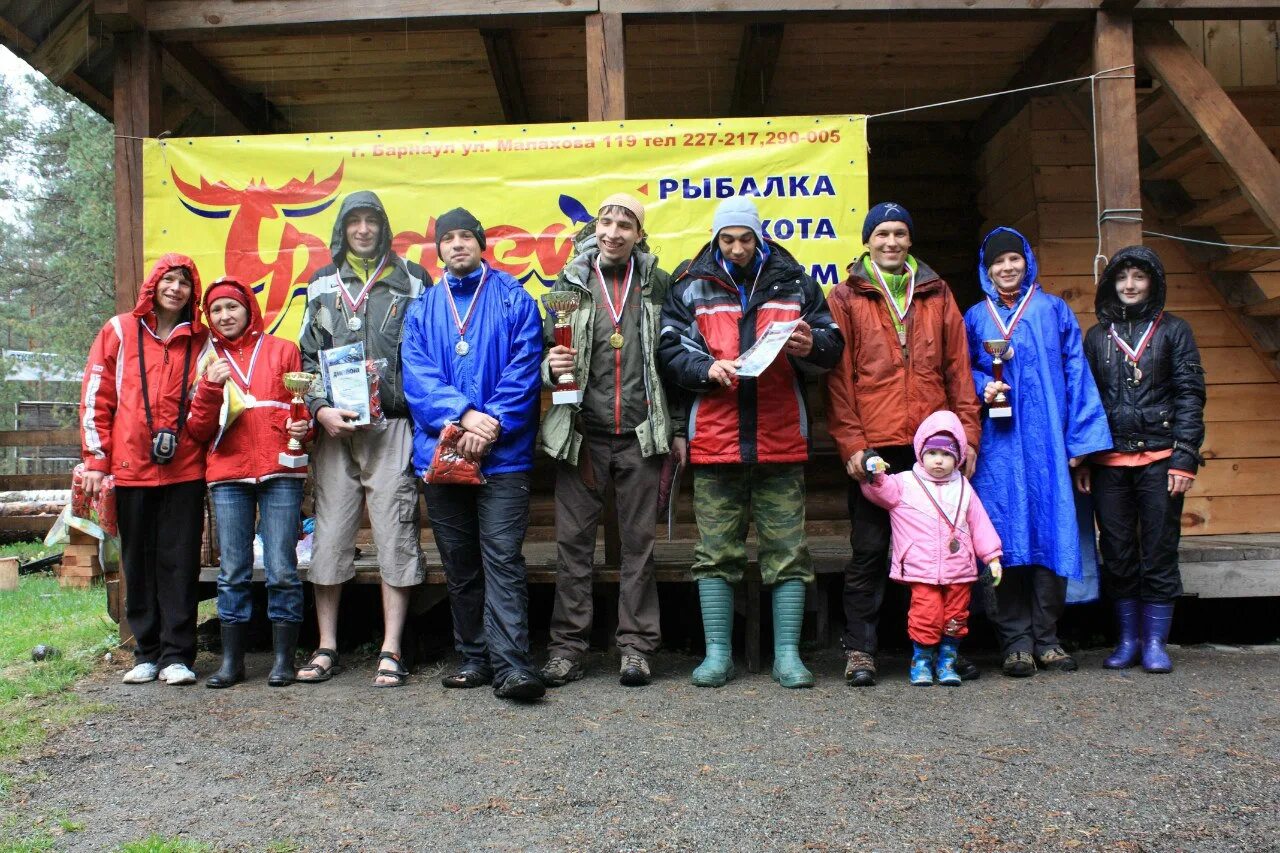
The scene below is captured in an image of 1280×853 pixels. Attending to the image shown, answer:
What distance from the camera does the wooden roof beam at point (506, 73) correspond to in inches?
257

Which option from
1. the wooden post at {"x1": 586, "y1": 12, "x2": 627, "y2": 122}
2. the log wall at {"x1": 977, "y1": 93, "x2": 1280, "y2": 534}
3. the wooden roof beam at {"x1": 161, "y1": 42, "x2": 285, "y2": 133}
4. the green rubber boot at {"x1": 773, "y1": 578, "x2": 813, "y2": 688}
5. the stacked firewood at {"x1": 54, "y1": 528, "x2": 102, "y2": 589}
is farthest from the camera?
the stacked firewood at {"x1": 54, "y1": 528, "x2": 102, "y2": 589}

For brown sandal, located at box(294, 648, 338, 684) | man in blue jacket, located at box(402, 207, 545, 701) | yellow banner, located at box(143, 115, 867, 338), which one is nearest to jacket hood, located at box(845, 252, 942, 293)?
yellow banner, located at box(143, 115, 867, 338)

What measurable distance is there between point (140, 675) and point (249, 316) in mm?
1728

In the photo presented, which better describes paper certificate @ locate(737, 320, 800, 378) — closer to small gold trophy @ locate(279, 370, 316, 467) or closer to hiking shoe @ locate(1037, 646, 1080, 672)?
small gold trophy @ locate(279, 370, 316, 467)

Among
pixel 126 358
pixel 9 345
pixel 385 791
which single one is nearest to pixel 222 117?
pixel 126 358

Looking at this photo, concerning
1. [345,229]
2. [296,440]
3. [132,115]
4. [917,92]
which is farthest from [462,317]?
[917,92]

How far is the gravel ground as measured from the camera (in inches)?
111

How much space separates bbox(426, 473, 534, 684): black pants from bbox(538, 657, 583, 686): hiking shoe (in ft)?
0.78

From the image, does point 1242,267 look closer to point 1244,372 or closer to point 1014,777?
point 1244,372

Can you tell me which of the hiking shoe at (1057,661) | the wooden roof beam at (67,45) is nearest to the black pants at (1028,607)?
the hiking shoe at (1057,661)

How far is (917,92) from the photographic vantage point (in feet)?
25.3

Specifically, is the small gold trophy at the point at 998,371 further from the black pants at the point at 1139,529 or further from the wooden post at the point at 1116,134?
the wooden post at the point at 1116,134

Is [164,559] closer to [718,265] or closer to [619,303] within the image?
[619,303]

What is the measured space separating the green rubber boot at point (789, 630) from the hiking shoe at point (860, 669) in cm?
18
